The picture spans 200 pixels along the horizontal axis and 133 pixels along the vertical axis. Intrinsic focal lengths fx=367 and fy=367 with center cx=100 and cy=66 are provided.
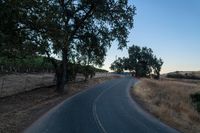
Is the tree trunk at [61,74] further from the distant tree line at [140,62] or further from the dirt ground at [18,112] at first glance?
the distant tree line at [140,62]

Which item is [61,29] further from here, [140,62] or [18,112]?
[140,62]

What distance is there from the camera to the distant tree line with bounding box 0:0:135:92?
72.0 feet

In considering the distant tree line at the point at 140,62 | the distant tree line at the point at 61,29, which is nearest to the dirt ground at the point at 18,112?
the distant tree line at the point at 61,29

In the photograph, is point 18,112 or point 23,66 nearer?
point 18,112

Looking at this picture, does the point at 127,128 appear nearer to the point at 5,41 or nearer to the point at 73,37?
the point at 5,41

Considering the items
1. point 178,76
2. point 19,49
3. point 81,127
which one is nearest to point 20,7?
point 19,49

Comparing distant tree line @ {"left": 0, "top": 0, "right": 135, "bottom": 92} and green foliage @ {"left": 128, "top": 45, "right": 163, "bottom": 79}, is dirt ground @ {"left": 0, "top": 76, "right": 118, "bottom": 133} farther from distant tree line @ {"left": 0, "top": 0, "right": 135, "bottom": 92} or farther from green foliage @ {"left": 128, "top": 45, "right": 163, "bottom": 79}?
green foliage @ {"left": 128, "top": 45, "right": 163, "bottom": 79}

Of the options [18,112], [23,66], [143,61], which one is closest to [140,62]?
[143,61]

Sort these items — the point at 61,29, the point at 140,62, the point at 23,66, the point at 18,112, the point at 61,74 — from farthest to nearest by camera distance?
the point at 140,62, the point at 23,66, the point at 61,74, the point at 61,29, the point at 18,112

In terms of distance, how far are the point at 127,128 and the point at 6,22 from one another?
30.3ft

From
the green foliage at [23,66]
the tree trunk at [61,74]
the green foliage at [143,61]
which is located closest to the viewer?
the tree trunk at [61,74]

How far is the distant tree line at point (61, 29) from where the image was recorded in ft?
72.0

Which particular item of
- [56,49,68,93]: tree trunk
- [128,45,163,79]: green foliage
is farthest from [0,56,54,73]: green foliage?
[128,45,163,79]: green foliage

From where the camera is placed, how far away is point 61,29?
102 feet
